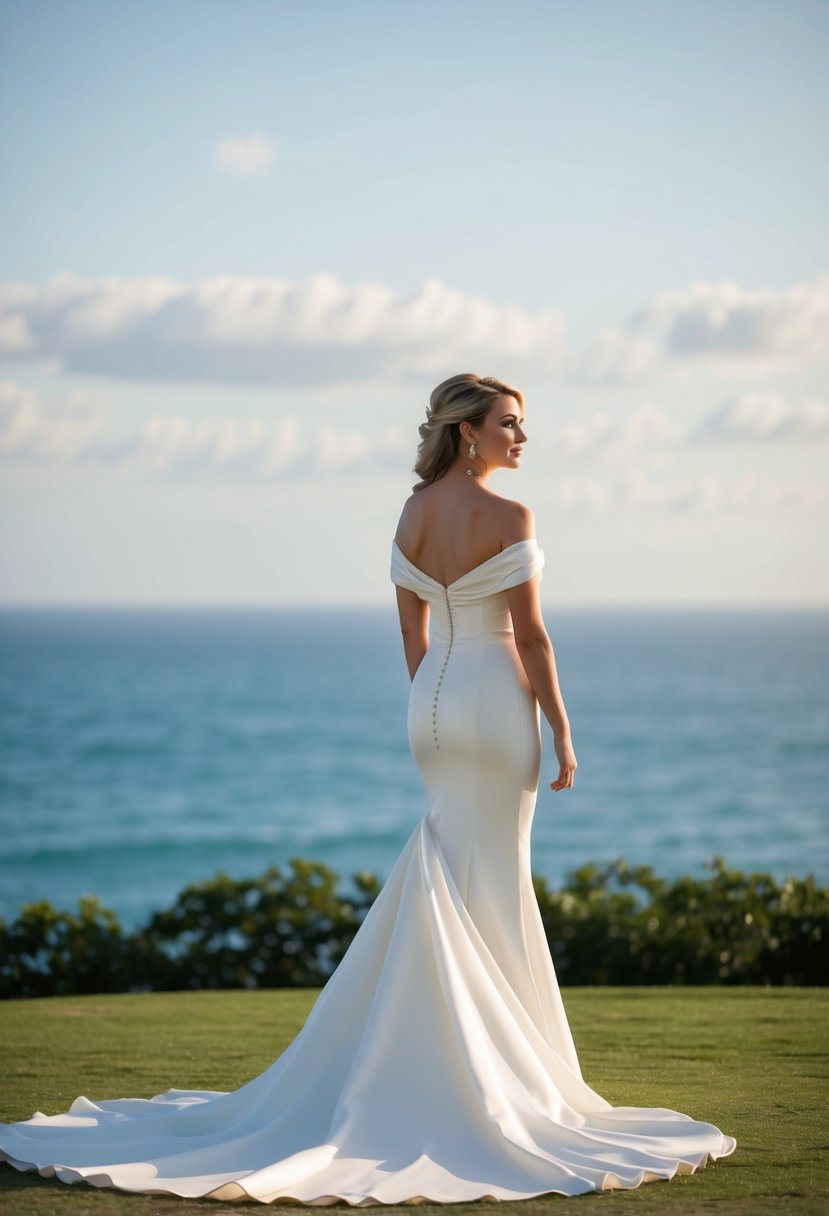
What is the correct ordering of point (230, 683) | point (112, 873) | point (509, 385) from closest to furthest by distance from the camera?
point (509, 385) < point (112, 873) < point (230, 683)

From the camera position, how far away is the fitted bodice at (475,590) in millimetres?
5715

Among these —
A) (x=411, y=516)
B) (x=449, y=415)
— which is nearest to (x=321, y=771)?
(x=411, y=516)

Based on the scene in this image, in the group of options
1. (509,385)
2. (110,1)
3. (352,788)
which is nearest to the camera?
(509,385)

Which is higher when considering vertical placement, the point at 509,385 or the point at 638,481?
the point at 638,481

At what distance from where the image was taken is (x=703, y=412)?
7731cm

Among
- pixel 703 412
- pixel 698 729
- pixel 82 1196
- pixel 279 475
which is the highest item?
pixel 703 412

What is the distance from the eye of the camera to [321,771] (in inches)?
2451

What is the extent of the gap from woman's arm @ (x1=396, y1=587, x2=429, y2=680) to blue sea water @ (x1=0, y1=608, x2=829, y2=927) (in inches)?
1064

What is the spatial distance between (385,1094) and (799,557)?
238ft

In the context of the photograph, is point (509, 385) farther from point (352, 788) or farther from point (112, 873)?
point (352, 788)

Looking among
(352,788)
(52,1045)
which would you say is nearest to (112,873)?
(352,788)

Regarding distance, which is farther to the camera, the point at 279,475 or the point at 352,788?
the point at 279,475

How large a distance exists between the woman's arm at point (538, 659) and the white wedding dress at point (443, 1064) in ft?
0.25

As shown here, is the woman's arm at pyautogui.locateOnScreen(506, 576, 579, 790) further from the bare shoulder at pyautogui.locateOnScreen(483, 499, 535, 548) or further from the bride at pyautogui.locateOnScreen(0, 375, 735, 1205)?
the bare shoulder at pyautogui.locateOnScreen(483, 499, 535, 548)
